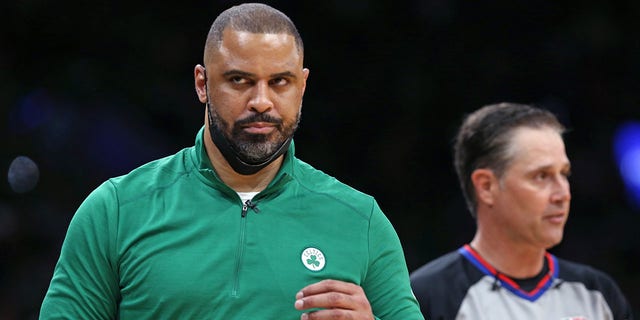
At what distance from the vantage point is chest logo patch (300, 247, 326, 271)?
2.62 metres

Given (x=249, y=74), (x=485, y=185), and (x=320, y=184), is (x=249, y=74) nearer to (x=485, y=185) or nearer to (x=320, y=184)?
(x=320, y=184)

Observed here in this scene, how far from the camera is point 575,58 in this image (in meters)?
7.34

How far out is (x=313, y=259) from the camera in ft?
8.63

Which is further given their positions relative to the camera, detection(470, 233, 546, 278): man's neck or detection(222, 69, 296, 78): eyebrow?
detection(470, 233, 546, 278): man's neck

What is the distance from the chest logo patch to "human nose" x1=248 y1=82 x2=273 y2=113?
14.5 inches

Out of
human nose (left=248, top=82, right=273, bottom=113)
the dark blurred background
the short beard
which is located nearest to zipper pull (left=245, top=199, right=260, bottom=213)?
the short beard

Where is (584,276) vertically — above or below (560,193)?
below

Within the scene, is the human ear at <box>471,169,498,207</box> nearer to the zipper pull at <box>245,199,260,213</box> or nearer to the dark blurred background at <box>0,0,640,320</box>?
the zipper pull at <box>245,199,260,213</box>

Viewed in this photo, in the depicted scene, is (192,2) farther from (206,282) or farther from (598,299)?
(206,282)

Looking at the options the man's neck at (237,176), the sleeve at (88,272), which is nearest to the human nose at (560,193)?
the man's neck at (237,176)

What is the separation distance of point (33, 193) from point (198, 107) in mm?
1172

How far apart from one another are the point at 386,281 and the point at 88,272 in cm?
75

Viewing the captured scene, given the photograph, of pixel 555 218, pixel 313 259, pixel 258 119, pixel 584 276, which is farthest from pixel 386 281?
pixel 584 276

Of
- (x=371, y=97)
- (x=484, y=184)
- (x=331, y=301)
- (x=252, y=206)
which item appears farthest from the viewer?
(x=371, y=97)
